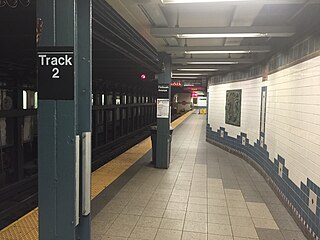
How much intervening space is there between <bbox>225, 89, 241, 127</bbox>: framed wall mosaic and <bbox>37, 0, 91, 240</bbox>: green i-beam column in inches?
258

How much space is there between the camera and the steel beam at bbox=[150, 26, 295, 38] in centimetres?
387

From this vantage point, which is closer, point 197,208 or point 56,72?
point 56,72

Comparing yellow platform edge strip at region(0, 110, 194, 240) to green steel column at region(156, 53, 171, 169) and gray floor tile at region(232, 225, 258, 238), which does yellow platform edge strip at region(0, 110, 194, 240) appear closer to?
green steel column at region(156, 53, 171, 169)

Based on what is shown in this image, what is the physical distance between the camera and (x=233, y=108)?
8.34 meters

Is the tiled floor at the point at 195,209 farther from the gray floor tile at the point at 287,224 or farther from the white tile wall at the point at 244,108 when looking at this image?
the white tile wall at the point at 244,108

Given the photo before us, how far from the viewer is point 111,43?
3.79 metres

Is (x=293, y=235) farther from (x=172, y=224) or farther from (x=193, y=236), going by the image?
(x=172, y=224)

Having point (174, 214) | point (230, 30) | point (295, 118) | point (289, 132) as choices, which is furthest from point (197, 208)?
point (230, 30)

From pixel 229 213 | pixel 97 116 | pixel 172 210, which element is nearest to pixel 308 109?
pixel 229 213

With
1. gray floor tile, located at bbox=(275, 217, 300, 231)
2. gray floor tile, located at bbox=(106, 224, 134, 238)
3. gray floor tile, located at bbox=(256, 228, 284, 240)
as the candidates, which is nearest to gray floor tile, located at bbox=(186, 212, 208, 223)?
gray floor tile, located at bbox=(256, 228, 284, 240)

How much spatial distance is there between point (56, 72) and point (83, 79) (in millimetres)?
249

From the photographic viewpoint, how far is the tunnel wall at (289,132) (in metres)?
3.19

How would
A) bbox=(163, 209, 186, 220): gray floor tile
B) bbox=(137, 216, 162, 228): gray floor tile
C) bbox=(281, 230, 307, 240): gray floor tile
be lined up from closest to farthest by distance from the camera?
bbox=(281, 230, 307, 240): gray floor tile → bbox=(137, 216, 162, 228): gray floor tile → bbox=(163, 209, 186, 220): gray floor tile

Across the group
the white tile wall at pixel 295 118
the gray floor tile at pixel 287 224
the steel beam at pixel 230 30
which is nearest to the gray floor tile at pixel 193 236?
the gray floor tile at pixel 287 224
